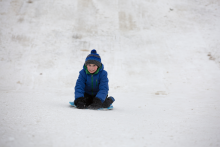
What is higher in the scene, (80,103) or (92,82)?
(92,82)

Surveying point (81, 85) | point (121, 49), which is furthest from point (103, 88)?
point (121, 49)

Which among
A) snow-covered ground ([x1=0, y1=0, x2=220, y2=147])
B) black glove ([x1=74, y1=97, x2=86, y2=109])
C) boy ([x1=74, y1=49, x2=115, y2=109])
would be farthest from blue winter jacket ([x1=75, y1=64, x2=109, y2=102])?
snow-covered ground ([x1=0, y1=0, x2=220, y2=147])

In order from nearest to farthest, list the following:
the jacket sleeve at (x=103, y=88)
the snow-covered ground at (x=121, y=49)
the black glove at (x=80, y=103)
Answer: the black glove at (x=80, y=103), the jacket sleeve at (x=103, y=88), the snow-covered ground at (x=121, y=49)

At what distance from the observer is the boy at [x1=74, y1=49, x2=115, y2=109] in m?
1.75

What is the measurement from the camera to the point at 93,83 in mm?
1871

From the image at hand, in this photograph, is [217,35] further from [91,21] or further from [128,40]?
[91,21]

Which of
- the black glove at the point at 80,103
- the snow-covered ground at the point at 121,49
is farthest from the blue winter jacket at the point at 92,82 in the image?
the snow-covered ground at the point at 121,49

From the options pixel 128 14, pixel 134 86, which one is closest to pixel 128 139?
pixel 134 86

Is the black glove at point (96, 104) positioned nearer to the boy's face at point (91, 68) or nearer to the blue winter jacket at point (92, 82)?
the blue winter jacket at point (92, 82)

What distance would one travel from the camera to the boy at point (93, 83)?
1.75 metres

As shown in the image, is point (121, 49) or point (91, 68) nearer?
point (91, 68)

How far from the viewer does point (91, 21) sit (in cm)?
471

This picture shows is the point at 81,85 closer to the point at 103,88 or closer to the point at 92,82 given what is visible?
the point at 92,82

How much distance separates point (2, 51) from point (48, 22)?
1.43 meters
